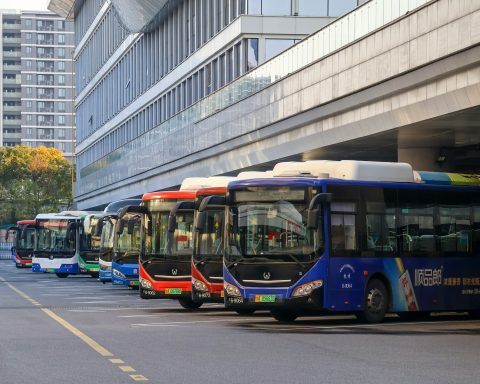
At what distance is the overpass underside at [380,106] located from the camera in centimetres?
2684

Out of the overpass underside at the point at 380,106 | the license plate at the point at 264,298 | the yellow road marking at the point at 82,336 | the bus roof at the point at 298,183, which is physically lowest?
the yellow road marking at the point at 82,336

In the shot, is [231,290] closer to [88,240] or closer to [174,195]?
[174,195]

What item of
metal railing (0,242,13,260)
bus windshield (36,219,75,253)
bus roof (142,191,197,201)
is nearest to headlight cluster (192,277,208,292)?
bus roof (142,191,197,201)

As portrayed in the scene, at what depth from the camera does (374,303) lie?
931 inches

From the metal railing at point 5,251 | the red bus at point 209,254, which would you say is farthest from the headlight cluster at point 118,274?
the metal railing at point 5,251

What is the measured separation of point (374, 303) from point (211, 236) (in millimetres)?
4603

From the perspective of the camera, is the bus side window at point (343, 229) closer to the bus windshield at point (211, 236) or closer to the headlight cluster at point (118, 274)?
the bus windshield at point (211, 236)

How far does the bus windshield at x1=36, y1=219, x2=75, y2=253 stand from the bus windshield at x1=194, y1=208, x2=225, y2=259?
110 feet

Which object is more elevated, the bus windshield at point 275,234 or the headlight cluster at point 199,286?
the bus windshield at point 275,234

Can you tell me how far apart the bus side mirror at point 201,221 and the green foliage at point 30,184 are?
4685 inches

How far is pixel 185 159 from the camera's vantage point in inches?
2263

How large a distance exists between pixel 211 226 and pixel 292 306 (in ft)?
15.6

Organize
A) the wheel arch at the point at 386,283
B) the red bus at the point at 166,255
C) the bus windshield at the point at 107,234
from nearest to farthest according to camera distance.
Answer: the wheel arch at the point at 386,283, the red bus at the point at 166,255, the bus windshield at the point at 107,234

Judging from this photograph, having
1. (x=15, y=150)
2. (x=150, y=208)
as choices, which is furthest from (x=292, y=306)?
(x=15, y=150)
